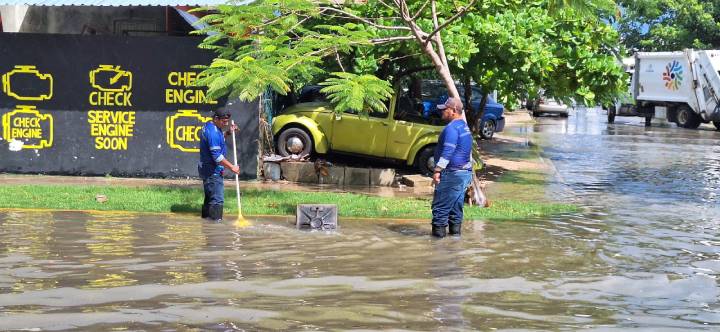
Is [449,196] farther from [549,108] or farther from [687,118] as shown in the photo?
[549,108]

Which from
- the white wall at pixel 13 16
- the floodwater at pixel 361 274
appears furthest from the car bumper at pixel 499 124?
the floodwater at pixel 361 274

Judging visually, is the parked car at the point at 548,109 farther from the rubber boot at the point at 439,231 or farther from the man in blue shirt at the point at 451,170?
the rubber boot at the point at 439,231

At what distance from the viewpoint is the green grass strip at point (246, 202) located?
43.1 ft

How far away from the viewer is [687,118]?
3869 centimetres

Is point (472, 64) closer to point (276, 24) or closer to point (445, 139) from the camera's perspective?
point (276, 24)

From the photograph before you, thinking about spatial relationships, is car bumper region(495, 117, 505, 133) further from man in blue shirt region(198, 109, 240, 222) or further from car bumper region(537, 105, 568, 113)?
man in blue shirt region(198, 109, 240, 222)

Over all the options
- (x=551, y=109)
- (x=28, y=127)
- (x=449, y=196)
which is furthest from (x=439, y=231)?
(x=551, y=109)

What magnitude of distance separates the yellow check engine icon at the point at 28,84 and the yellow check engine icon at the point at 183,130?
6.91 feet

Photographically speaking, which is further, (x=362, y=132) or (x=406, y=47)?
(x=362, y=132)

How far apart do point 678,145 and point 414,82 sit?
37.2 feet

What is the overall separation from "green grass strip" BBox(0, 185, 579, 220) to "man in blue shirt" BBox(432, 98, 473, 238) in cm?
171

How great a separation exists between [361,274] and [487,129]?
63.5 ft

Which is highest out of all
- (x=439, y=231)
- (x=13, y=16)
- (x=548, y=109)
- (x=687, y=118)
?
(x=13, y=16)

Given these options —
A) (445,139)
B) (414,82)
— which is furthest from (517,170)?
(445,139)
